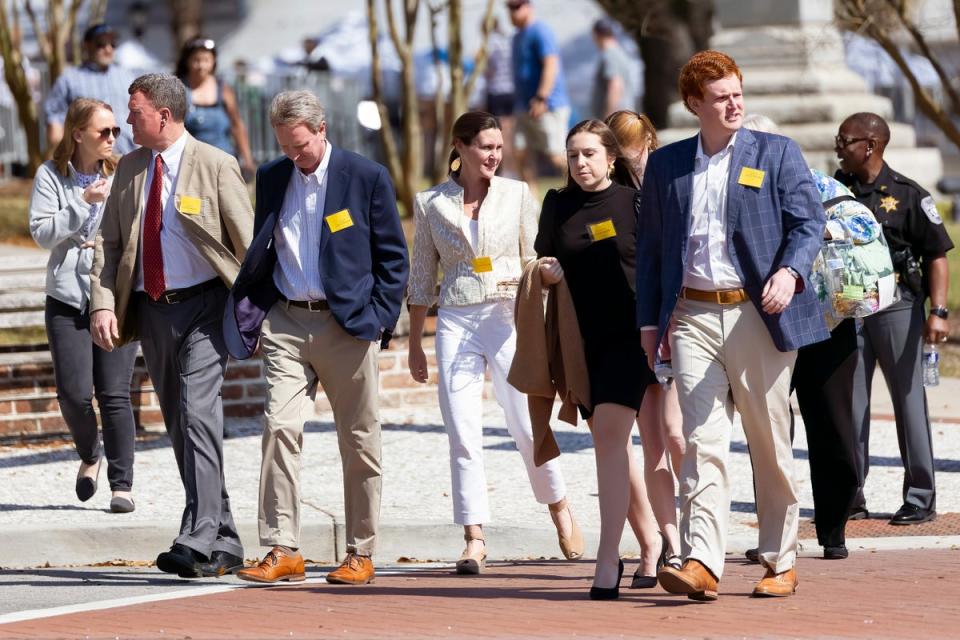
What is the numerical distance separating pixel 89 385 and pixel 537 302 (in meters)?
2.91

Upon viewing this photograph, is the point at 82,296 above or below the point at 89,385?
above

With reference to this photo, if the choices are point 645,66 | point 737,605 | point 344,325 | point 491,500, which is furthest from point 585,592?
point 645,66

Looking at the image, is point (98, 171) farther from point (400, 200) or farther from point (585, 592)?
point (400, 200)

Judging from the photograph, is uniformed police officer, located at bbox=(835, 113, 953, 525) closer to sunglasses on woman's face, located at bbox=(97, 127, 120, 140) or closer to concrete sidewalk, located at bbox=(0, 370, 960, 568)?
concrete sidewalk, located at bbox=(0, 370, 960, 568)

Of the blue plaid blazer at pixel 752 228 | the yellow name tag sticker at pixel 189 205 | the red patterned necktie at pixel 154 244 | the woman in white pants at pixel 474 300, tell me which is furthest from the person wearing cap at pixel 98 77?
the blue plaid blazer at pixel 752 228

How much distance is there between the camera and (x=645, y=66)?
1048 inches

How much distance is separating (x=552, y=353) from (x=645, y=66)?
65.7 feet

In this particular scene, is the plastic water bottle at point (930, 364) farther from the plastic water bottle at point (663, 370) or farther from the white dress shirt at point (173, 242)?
the white dress shirt at point (173, 242)

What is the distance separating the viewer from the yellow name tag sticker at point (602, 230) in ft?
22.7

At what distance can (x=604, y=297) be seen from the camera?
6.92 metres

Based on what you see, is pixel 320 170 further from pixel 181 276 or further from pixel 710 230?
pixel 710 230

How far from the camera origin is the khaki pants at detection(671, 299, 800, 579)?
6.48 meters

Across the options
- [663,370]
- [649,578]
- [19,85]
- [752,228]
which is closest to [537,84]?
[19,85]

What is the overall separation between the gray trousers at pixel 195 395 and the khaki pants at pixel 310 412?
332 millimetres
